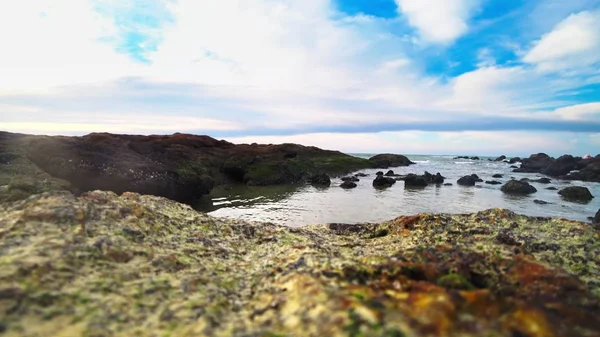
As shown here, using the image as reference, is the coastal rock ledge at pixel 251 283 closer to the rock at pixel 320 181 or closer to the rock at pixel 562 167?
the rock at pixel 320 181

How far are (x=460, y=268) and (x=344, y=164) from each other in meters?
69.8

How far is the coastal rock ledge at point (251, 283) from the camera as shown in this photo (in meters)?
4.05

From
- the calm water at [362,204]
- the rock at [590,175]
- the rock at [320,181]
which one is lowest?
the calm water at [362,204]

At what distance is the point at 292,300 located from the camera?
15.9ft

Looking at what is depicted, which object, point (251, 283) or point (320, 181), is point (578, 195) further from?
point (251, 283)

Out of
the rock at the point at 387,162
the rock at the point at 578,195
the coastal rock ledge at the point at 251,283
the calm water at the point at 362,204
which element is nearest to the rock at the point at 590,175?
the calm water at the point at 362,204

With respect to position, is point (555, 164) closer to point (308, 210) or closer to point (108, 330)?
point (308, 210)

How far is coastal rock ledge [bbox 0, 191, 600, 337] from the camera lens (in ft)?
13.3

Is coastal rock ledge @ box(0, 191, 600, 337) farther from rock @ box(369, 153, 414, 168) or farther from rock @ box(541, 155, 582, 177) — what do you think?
rock @ box(369, 153, 414, 168)

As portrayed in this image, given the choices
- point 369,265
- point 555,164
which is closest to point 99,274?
point 369,265

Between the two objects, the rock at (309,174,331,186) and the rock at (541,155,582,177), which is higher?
the rock at (541,155,582,177)

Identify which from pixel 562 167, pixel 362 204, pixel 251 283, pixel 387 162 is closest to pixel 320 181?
pixel 362 204

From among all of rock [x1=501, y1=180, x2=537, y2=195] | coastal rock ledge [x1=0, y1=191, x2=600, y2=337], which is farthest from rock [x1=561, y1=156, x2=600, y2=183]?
coastal rock ledge [x1=0, y1=191, x2=600, y2=337]

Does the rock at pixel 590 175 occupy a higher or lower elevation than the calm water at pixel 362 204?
higher
